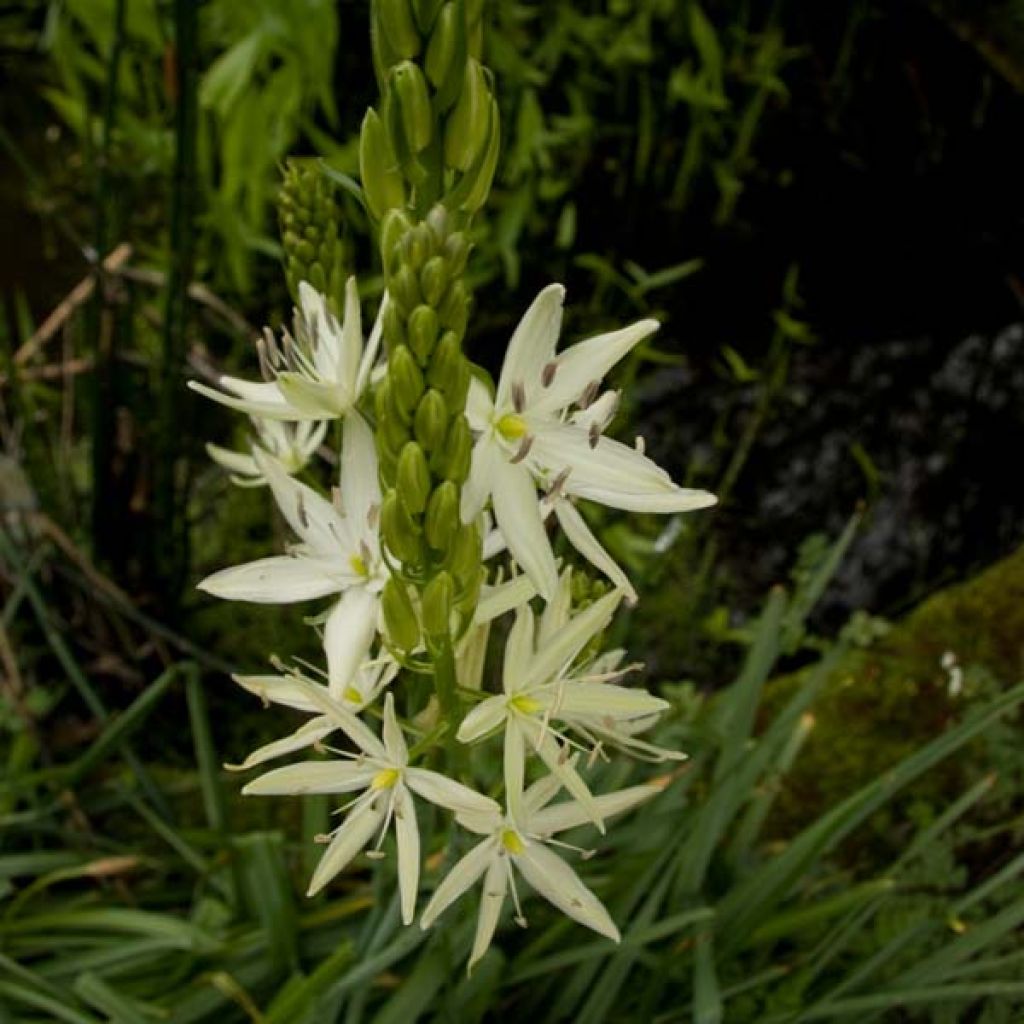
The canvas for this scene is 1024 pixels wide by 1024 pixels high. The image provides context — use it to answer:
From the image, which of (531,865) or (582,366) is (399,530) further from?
(531,865)

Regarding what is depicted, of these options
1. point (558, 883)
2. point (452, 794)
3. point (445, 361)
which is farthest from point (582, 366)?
point (558, 883)

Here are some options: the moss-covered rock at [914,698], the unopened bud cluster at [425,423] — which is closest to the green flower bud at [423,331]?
the unopened bud cluster at [425,423]

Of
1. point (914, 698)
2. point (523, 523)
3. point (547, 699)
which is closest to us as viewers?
point (523, 523)

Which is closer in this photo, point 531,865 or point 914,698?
point 531,865

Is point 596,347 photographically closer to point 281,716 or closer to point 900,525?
point 281,716

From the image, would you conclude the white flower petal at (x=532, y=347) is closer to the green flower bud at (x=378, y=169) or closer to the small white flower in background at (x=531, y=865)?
the green flower bud at (x=378, y=169)

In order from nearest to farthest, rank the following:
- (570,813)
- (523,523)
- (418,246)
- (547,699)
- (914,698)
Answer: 1. (418,246)
2. (523,523)
3. (547,699)
4. (570,813)
5. (914,698)

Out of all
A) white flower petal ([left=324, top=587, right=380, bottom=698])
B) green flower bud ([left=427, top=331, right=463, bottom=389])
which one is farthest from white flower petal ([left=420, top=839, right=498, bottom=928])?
green flower bud ([left=427, top=331, right=463, bottom=389])
